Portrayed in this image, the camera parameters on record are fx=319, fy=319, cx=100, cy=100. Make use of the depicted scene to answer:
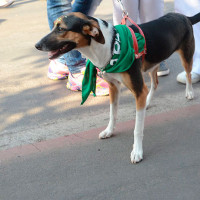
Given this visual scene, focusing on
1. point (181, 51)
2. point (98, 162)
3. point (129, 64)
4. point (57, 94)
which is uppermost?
point (129, 64)

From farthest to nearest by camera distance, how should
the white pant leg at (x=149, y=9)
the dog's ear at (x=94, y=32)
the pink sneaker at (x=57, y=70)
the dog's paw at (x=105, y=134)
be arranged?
the pink sneaker at (x=57, y=70), the white pant leg at (x=149, y=9), the dog's paw at (x=105, y=134), the dog's ear at (x=94, y=32)

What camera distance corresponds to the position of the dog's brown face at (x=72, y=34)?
2.48 metres

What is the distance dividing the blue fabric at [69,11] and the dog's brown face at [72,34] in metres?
1.57

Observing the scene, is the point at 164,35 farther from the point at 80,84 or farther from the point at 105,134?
the point at 80,84

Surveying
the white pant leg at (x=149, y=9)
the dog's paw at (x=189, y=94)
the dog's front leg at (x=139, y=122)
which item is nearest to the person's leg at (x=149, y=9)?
the white pant leg at (x=149, y=9)

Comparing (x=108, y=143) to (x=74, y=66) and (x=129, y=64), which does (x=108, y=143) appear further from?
(x=74, y=66)

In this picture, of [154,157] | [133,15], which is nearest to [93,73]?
[154,157]

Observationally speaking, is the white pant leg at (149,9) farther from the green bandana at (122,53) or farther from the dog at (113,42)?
Result: the green bandana at (122,53)

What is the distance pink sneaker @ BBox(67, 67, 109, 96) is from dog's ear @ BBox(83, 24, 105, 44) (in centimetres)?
163

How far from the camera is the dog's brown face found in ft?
8.13

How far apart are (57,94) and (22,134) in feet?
3.34

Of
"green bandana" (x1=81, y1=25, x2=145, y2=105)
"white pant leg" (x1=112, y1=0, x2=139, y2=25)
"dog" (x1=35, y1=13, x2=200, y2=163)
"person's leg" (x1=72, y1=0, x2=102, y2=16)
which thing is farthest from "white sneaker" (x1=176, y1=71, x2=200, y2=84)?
"green bandana" (x1=81, y1=25, x2=145, y2=105)

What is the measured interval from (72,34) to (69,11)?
5.50 feet

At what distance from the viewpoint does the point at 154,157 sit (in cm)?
278
